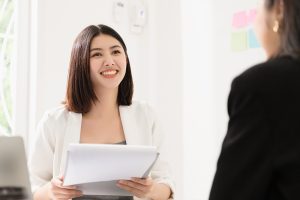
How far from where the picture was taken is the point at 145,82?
2969 mm

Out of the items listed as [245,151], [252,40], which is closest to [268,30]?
[245,151]

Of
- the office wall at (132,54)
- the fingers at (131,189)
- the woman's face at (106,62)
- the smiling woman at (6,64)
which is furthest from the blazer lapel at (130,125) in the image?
the smiling woman at (6,64)

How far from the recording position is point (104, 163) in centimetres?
138

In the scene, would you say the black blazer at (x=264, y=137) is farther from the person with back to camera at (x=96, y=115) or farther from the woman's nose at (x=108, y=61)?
the woman's nose at (x=108, y=61)

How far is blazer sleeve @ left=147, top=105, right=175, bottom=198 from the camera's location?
6.03 feet

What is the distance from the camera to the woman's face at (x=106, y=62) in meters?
1.91

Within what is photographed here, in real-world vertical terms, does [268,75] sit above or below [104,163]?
above

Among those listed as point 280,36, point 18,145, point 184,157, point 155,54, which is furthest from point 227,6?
point 18,145

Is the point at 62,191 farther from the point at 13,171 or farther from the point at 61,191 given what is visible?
the point at 13,171

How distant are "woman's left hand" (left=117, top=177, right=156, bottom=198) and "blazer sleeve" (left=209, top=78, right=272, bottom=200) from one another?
0.68 meters

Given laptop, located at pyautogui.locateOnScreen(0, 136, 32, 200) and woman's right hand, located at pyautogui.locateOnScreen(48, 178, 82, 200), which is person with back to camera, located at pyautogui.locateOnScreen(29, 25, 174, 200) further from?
laptop, located at pyautogui.locateOnScreen(0, 136, 32, 200)

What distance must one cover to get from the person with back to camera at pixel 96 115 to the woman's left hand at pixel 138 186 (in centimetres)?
17

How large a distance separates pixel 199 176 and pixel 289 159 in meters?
1.93

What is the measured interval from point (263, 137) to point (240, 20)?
176 centimetres
